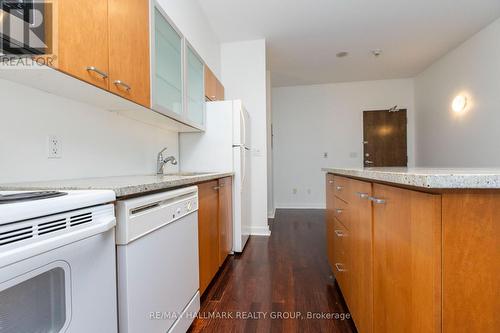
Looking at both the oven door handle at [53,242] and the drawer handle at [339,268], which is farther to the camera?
the drawer handle at [339,268]

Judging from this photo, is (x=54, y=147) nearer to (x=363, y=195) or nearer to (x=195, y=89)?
(x=195, y=89)

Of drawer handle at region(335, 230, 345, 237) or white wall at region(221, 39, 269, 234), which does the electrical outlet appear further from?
white wall at region(221, 39, 269, 234)

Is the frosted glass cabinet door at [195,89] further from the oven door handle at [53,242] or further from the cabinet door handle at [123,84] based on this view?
the oven door handle at [53,242]

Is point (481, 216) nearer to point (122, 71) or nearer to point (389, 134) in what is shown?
point (122, 71)

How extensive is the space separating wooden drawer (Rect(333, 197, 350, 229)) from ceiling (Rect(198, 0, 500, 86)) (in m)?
2.27

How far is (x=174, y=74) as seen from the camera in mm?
1777

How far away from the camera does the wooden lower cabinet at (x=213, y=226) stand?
1576 mm

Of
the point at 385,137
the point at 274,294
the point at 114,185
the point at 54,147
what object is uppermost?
the point at 385,137

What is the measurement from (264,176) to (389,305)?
2.49m

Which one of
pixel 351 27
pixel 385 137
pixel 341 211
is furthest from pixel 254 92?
pixel 385 137

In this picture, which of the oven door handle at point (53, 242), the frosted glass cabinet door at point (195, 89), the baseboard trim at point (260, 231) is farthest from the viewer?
the baseboard trim at point (260, 231)

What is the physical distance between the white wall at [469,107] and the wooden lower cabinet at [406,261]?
3395 millimetres

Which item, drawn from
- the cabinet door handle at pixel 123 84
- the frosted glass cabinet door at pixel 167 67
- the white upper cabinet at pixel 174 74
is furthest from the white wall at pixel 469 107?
the cabinet door handle at pixel 123 84

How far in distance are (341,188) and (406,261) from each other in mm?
797
